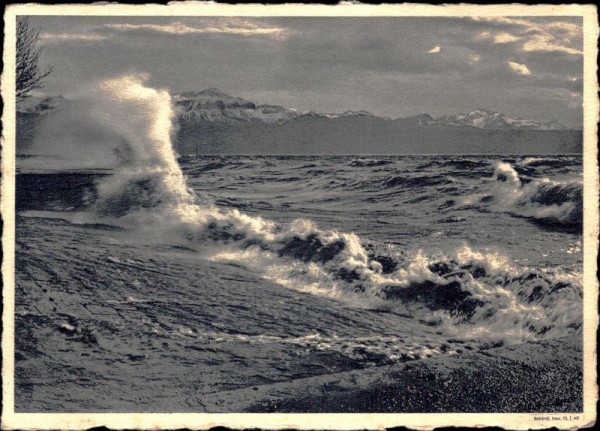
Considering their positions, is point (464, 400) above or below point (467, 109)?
below

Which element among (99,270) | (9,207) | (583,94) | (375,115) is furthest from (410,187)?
(9,207)

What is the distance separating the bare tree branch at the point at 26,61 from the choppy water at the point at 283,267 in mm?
868

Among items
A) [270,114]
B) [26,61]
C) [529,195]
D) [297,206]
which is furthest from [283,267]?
[26,61]

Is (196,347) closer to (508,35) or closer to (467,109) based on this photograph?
(467,109)

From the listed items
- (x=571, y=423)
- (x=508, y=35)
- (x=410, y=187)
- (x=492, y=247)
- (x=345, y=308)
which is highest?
(x=508, y=35)

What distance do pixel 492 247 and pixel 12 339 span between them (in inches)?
143

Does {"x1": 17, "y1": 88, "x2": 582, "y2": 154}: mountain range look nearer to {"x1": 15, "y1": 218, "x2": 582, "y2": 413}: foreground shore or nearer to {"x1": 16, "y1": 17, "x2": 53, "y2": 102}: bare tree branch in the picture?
{"x1": 16, "y1": 17, "x2": 53, "y2": 102}: bare tree branch

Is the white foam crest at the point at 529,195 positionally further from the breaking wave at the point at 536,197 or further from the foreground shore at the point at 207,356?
the foreground shore at the point at 207,356

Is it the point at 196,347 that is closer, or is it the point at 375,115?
the point at 196,347

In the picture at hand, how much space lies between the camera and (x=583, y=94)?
237 inches

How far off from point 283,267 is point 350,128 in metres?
1.20

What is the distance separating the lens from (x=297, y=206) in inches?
242

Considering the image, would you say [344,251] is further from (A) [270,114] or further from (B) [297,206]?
(A) [270,114]

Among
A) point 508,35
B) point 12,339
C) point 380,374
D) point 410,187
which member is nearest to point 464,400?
point 380,374
